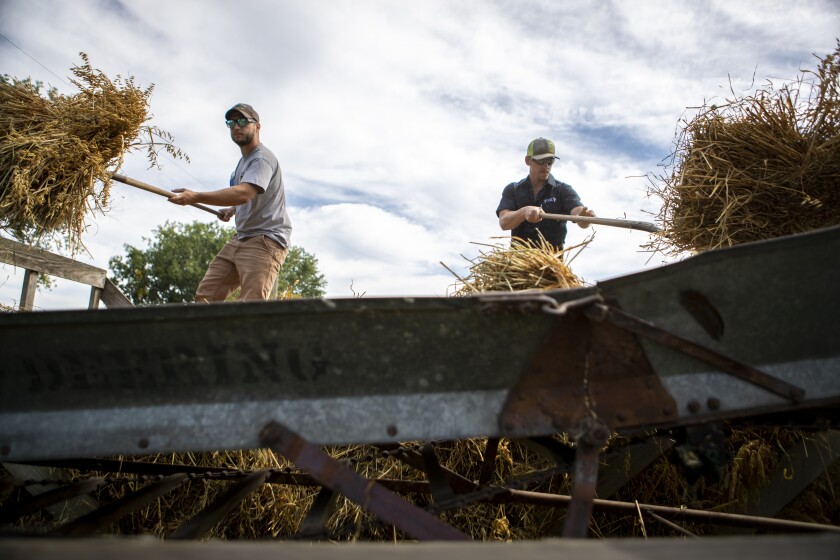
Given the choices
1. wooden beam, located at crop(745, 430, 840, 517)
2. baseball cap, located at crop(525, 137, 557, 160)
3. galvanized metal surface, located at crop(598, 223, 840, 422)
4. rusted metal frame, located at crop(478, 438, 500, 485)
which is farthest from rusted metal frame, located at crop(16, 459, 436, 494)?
baseball cap, located at crop(525, 137, 557, 160)

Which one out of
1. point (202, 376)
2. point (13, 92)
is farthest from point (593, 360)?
point (13, 92)

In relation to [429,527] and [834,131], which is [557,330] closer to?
[429,527]

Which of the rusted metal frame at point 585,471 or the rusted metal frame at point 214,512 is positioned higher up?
the rusted metal frame at point 585,471

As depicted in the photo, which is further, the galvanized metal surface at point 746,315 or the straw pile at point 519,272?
the straw pile at point 519,272

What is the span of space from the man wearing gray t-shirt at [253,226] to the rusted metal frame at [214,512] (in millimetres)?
1863

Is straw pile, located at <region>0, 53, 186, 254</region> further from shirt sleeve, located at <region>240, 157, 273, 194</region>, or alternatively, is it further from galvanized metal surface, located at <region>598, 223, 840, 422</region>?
galvanized metal surface, located at <region>598, 223, 840, 422</region>

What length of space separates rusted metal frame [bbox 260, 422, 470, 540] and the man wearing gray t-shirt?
2.87 m

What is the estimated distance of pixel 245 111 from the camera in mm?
4457

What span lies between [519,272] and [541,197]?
2375mm

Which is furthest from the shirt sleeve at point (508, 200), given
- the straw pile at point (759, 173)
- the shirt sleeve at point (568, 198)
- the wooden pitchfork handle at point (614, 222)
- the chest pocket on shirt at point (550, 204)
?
the straw pile at point (759, 173)

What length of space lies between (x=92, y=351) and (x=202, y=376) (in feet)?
1.15

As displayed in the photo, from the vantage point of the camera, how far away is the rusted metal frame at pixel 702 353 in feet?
5.38

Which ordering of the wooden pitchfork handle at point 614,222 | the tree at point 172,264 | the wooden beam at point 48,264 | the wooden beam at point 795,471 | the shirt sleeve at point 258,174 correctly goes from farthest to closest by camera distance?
the tree at point 172,264, the shirt sleeve at point 258,174, the wooden beam at point 48,264, the wooden pitchfork handle at point 614,222, the wooden beam at point 795,471

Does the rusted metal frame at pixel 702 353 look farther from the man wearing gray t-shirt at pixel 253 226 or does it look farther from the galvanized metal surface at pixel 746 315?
the man wearing gray t-shirt at pixel 253 226
